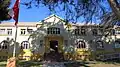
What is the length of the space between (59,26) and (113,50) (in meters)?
10.3

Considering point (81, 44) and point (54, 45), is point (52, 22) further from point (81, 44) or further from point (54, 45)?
point (81, 44)

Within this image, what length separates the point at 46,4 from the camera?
16.3 m

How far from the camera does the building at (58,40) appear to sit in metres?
49.8

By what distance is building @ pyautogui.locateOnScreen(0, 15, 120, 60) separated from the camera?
1959 inches

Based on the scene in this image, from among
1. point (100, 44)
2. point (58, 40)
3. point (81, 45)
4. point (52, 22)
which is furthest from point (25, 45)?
point (100, 44)

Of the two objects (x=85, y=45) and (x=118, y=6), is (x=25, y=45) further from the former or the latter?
(x=118, y=6)

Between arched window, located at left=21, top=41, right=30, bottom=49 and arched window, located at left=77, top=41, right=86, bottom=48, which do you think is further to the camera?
arched window, located at left=77, top=41, right=86, bottom=48

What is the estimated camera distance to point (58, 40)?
51031mm

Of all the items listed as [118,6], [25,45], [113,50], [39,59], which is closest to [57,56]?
[39,59]

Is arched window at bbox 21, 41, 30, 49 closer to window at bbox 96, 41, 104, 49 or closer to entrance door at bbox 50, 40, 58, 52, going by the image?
entrance door at bbox 50, 40, 58, 52

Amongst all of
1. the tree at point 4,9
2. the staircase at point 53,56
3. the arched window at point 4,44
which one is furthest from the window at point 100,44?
the tree at point 4,9

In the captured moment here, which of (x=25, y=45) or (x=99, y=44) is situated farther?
(x=99, y=44)

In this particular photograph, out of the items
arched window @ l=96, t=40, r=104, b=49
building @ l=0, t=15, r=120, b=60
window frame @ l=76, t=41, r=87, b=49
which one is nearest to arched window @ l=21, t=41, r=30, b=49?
building @ l=0, t=15, r=120, b=60

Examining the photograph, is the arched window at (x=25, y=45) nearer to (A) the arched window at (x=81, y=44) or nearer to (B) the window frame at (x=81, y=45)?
(B) the window frame at (x=81, y=45)
